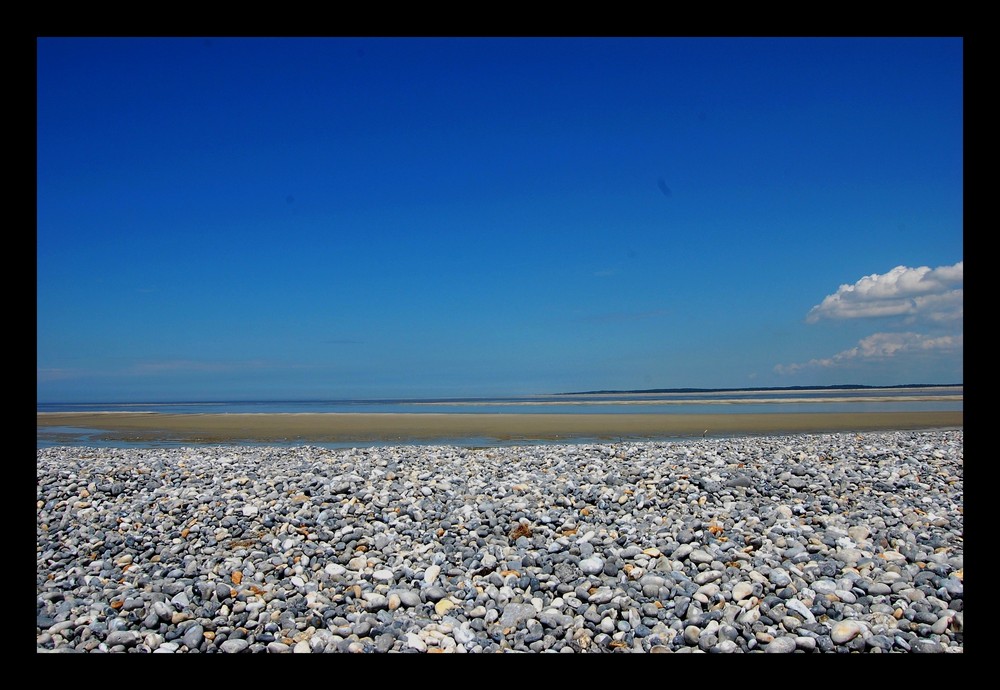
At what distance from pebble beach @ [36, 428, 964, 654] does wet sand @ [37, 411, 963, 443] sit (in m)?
8.93

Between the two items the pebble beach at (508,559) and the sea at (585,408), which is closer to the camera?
the pebble beach at (508,559)

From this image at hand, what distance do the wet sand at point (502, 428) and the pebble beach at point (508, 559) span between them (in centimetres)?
893

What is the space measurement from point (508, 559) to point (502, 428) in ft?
48.4

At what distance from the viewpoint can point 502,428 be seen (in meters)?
20.6

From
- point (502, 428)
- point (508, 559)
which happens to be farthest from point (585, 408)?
point (508, 559)

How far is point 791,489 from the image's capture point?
7.53 meters

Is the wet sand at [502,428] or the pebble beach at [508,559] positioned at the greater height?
the pebble beach at [508,559]

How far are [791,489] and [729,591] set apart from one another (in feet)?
9.36

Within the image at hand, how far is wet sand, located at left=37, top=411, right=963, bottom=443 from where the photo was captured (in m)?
18.0

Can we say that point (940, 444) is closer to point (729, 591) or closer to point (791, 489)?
point (791, 489)

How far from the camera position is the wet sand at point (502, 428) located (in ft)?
59.0

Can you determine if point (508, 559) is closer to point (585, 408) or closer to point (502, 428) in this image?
point (502, 428)
